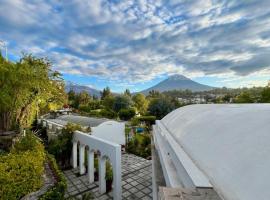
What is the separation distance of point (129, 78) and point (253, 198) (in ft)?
193

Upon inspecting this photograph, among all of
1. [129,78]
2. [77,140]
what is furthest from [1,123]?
[129,78]

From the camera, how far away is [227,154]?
2.33m

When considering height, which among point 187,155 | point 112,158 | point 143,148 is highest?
point 187,155

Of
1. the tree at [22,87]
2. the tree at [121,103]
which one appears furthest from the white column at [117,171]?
the tree at [121,103]

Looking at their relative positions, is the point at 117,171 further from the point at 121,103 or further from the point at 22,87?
the point at 121,103

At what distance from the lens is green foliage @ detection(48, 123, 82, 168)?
11.2 meters

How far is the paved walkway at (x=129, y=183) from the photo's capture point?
844cm

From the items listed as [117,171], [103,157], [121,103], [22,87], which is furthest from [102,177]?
[121,103]

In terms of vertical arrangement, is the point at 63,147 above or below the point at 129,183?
above

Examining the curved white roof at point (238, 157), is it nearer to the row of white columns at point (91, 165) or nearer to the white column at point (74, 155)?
the row of white columns at point (91, 165)

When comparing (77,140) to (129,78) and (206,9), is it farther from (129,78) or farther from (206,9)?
(129,78)

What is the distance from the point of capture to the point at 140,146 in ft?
51.9

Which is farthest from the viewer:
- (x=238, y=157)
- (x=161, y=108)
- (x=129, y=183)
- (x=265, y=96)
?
(x=161, y=108)

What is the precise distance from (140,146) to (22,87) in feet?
36.6
